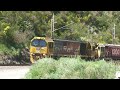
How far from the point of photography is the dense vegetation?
47.5m

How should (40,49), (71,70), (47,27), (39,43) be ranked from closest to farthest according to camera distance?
(71,70) → (40,49) → (39,43) → (47,27)

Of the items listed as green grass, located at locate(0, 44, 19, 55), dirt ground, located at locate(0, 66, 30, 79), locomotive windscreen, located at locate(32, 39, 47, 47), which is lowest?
dirt ground, located at locate(0, 66, 30, 79)

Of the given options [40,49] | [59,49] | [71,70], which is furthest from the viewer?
[59,49]

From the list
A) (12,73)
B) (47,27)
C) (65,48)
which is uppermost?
(47,27)

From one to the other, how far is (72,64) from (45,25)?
3922 cm

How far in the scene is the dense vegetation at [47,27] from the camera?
47.5 meters

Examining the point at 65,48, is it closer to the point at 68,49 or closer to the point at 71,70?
the point at 68,49

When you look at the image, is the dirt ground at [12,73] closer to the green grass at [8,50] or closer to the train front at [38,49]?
the train front at [38,49]

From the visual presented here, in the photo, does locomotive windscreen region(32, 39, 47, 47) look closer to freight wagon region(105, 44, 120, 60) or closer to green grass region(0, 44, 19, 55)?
green grass region(0, 44, 19, 55)

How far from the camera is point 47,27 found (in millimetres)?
58938

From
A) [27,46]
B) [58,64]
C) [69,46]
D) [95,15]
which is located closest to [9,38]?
[27,46]

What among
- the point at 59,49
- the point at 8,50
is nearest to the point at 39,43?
the point at 59,49

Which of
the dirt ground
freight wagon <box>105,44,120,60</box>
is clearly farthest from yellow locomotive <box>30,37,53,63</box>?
freight wagon <box>105,44,120,60</box>
